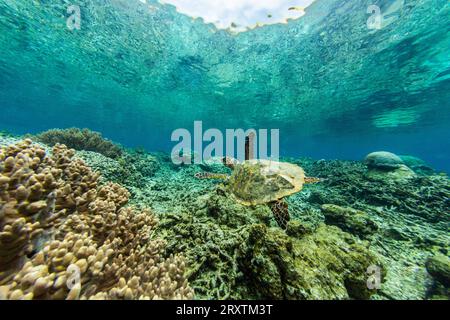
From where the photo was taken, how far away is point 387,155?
9.49 meters

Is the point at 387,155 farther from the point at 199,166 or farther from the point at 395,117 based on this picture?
the point at 395,117

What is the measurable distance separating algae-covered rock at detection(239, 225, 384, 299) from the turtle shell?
1.46 meters

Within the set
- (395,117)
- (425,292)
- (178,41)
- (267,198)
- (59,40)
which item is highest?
(59,40)

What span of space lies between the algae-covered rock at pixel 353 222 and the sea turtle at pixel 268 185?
1.06 metres

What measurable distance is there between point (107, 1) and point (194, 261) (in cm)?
1545

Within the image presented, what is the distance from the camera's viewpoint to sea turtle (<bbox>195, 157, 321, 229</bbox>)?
13.4 ft

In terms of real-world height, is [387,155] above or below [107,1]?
below

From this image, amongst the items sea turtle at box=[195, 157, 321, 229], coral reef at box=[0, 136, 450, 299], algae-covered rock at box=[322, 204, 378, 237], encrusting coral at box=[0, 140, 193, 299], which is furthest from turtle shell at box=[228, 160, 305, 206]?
encrusting coral at box=[0, 140, 193, 299]

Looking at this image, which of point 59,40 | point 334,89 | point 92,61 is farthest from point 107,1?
point 334,89

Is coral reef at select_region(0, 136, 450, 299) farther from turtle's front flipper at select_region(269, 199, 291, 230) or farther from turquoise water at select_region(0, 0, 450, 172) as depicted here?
turquoise water at select_region(0, 0, 450, 172)

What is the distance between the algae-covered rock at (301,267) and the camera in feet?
6.96

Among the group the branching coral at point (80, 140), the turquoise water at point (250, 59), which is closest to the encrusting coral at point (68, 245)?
the branching coral at point (80, 140)

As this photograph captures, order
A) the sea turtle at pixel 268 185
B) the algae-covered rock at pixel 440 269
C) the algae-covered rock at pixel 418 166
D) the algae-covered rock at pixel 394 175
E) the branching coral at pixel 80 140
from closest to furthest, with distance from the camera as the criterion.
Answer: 1. the algae-covered rock at pixel 440 269
2. the sea turtle at pixel 268 185
3. the algae-covered rock at pixel 394 175
4. the branching coral at pixel 80 140
5. the algae-covered rock at pixel 418 166

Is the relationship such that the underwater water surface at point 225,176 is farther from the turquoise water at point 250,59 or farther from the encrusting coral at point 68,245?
the turquoise water at point 250,59
